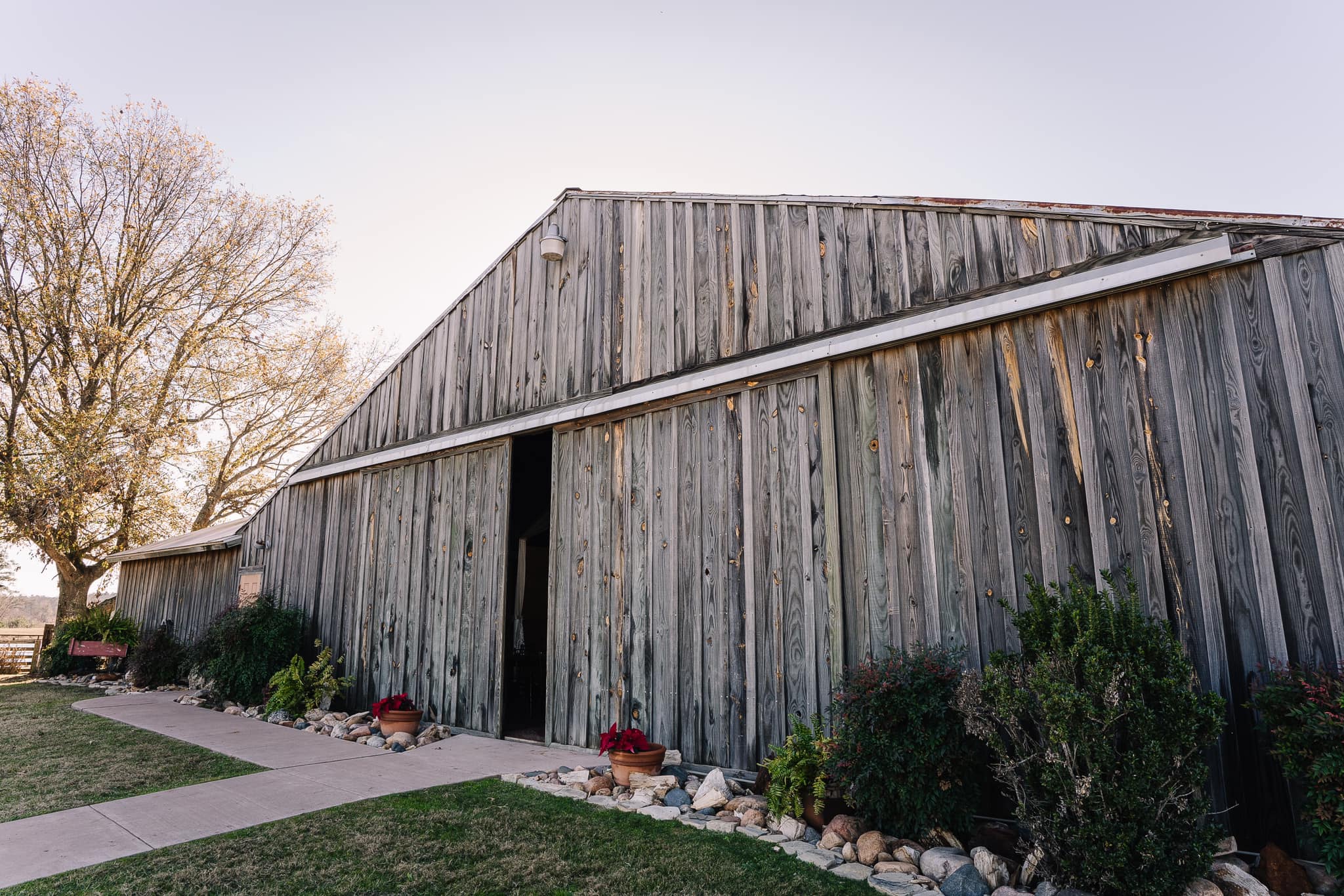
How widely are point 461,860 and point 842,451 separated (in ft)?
10.5

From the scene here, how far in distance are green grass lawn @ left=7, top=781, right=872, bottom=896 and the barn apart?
1.43m

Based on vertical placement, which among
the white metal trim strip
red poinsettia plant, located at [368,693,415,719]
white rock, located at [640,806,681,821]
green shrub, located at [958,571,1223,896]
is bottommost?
white rock, located at [640,806,681,821]

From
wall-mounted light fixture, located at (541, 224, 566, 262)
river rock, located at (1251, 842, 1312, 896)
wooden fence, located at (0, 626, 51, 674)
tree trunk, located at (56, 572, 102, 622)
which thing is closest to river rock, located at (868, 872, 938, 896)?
river rock, located at (1251, 842, 1312, 896)

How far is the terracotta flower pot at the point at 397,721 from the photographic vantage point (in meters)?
6.85

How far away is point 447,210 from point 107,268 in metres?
11.9

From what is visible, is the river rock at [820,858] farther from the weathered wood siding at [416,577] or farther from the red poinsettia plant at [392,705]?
the red poinsettia plant at [392,705]

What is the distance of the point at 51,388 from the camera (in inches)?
653

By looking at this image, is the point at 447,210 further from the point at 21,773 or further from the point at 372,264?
the point at 21,773

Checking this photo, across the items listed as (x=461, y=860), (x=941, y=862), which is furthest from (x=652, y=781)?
(x=941, y=862)

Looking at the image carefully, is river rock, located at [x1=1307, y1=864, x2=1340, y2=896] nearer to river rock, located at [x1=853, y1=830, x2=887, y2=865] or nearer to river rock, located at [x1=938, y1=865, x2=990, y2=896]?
river rock, located at [x1=938, y1=865, x2=990, y2=896]

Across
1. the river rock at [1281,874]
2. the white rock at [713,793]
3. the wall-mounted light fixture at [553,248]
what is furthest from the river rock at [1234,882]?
the wall-mounted light fixture at [553,248]

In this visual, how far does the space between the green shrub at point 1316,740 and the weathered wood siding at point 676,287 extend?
2211 millimetres

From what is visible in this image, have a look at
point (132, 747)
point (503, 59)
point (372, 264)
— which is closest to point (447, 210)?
point (503, 59)

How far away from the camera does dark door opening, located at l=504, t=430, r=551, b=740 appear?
934 centimetres
